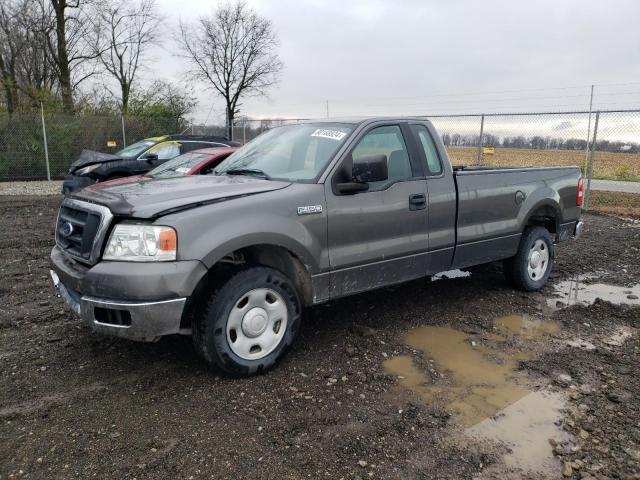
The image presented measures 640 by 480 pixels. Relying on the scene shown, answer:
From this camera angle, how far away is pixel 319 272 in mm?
3896

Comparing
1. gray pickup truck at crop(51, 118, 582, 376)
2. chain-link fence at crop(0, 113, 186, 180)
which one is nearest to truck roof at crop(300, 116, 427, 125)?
gray pickup truck at crop(51, 118, 582, 376)

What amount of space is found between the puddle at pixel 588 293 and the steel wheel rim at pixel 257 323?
319 cm

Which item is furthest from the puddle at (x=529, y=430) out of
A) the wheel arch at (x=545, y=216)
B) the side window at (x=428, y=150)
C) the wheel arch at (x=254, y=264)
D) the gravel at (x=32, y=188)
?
the gravel at (x=32, y=188)

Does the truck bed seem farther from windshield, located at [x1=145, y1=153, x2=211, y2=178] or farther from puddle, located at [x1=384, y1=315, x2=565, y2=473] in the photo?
windshield, located at [x1=145, y1=153, x2=211, y2=178]

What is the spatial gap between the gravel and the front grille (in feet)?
38.1

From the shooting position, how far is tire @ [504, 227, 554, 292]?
563 centimetres

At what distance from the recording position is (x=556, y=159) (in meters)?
14.6

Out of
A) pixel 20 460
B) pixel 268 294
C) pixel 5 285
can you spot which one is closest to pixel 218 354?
pixel 268 294

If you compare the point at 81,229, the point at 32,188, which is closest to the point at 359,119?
the point at 81,229

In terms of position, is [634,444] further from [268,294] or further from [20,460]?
[20,460]

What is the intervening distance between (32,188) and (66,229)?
13361 mm

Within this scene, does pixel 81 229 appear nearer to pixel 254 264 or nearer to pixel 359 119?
pixel 254 264

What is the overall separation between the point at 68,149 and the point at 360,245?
1662cm

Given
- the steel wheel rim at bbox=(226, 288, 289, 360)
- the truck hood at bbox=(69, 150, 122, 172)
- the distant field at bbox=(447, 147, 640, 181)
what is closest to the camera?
the steel wheel rim at bbox=(226, 288, 289, 360)
